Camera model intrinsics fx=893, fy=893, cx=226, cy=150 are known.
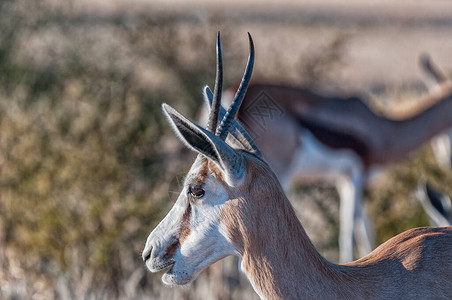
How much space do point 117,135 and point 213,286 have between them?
1863 mm

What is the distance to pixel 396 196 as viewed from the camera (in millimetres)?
8375

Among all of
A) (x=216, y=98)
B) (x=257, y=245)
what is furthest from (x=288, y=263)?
(x=216, y=98)

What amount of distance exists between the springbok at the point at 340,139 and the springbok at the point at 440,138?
22 centimetres

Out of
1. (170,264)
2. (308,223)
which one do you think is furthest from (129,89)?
(170,264)

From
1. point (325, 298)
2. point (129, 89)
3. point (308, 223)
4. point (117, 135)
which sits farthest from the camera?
point (129, 89)

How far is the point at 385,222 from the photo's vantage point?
26.8 ft

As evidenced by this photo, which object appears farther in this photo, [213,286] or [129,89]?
[129,89]

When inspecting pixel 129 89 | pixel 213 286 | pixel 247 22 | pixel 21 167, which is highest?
pixel 247 22

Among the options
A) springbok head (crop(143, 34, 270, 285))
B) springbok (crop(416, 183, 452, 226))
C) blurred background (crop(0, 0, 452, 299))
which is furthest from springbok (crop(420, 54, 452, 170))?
springbok head (crop(143, 34, 270, 285))

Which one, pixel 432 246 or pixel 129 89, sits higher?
pixel 129 89

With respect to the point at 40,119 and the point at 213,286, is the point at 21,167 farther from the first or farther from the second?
the point at 213,286

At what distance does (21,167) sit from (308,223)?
9.15ft

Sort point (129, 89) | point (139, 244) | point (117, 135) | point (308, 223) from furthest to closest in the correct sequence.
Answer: point (129, 89), point (308, 223), point (117, 135), point (139, 244)

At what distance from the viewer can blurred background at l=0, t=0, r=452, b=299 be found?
7086 millimetres
